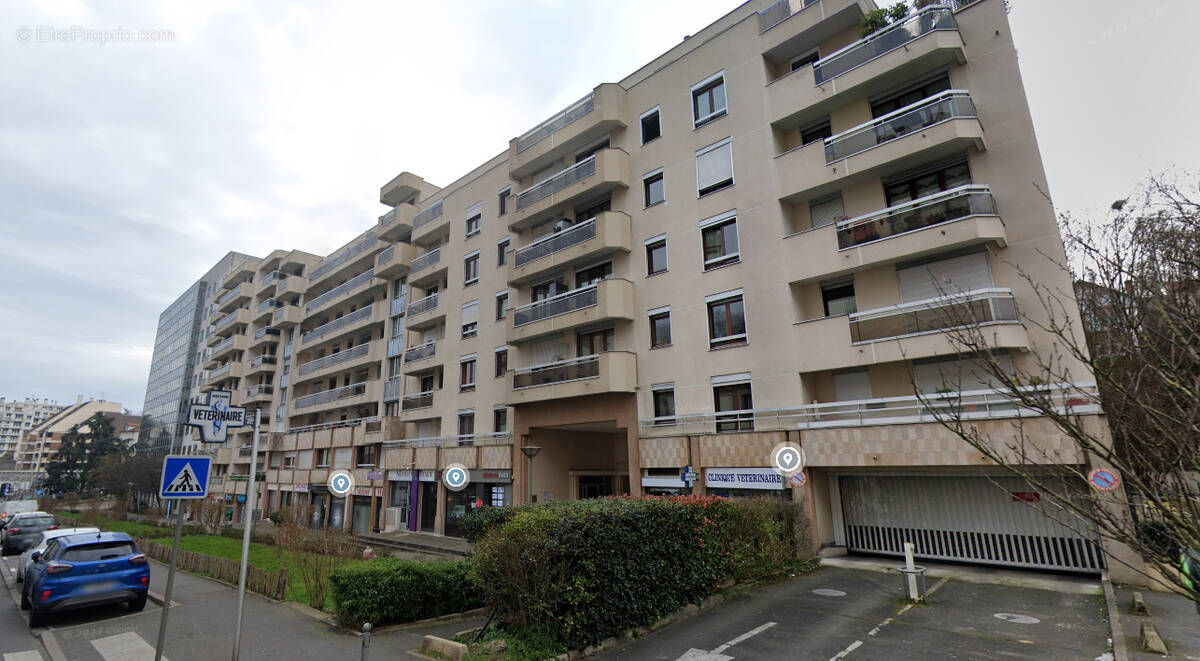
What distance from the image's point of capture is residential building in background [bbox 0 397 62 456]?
17425cm

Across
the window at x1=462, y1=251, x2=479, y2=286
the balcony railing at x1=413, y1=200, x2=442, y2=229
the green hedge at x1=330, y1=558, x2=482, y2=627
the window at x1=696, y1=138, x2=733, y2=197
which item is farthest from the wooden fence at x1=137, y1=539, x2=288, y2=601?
the balcony railing at x1=413, y1=200, x2=442, y2=229

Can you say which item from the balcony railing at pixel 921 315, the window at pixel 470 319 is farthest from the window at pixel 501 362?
the balcony railing at pixel 921 315

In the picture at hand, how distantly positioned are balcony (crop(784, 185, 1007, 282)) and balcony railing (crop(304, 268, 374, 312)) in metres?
31.3

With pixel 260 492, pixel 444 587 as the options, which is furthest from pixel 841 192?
pixel 260 492

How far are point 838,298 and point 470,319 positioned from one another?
18607 millimetres

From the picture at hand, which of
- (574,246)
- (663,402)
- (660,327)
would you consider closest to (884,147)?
(660,327)

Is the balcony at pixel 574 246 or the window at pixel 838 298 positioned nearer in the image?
the window at pixel 838 298

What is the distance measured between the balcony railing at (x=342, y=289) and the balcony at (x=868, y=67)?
3046 cm

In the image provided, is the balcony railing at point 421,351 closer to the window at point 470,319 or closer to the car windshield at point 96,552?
the window at point 470,319

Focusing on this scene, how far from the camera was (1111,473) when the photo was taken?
11602mm

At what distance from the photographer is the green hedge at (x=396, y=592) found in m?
10.1

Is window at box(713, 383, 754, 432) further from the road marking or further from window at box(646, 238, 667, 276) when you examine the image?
the road marking

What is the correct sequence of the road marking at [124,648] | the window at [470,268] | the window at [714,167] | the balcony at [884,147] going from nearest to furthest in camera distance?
the road marking at [124,648]
the balcony at [884,147]
the window at [714,167]
the window at [470,268]

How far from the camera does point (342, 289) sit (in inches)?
1686
